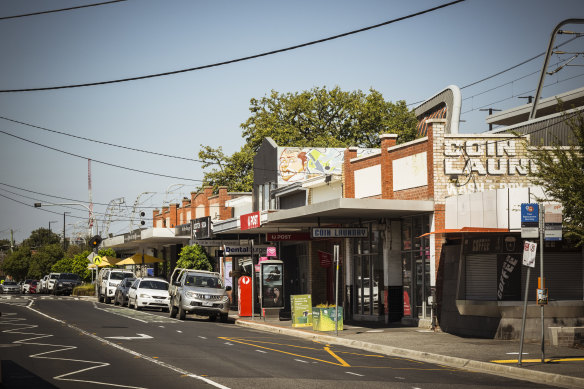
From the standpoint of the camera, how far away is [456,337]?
73.2ft

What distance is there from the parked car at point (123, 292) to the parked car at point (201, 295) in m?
12.2

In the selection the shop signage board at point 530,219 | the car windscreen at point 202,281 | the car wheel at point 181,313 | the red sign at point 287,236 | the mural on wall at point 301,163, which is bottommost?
the car wheel at point 181,313

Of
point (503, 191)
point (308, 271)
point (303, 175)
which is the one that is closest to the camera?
point (503, 191)

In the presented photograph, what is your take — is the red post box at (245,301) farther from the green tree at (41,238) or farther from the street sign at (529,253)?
the green tree at (41,238)

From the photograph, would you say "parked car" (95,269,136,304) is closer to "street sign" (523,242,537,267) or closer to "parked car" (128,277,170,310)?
"parked car" (128,277,170,310)

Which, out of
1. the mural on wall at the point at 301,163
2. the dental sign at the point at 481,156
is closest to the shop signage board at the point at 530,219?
the dental sign at the point at 481,156

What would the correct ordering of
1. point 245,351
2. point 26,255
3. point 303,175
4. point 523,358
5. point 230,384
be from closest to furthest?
1. point 230,384
2. point 523,358
3. point 245,351
4. point 303,175
5. point 26,255

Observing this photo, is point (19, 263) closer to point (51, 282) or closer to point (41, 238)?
point (41, 238)

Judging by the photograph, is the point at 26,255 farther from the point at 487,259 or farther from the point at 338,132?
the point at 487,259

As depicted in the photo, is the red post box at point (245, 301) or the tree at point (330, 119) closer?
the red post box at point (245, 301)

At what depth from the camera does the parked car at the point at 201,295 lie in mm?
31094

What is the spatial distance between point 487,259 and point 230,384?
11.6 metres

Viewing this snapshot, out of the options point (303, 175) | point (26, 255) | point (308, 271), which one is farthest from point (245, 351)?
point (26, 255)

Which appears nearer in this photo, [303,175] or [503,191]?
[503,191]
